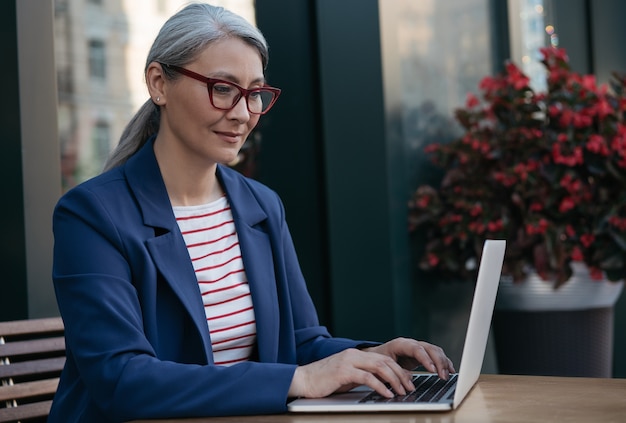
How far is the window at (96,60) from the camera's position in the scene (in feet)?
11.8

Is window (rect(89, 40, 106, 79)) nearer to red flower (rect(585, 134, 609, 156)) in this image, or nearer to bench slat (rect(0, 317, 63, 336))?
bench slat (rect(0, 317, 63, 336))

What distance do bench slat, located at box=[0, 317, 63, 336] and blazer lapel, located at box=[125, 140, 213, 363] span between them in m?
0.49

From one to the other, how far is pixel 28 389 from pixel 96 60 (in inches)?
72.0

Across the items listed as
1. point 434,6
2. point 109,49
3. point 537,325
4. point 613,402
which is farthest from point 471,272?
point 613,402

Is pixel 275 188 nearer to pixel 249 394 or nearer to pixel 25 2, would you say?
pixel 25 2

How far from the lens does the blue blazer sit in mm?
1460

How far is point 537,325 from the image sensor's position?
3740 millimetres

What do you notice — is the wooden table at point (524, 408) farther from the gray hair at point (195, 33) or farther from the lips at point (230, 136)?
the gray hair at point (195, 33)

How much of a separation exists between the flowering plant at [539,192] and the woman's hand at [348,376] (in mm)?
2191

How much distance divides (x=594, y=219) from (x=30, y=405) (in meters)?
2.37

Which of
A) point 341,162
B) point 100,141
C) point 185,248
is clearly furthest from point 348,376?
point 100,141

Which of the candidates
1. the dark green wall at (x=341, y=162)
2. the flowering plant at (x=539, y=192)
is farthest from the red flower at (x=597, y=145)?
the dark green wall at (x=341, y=162)

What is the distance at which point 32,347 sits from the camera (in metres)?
2.14

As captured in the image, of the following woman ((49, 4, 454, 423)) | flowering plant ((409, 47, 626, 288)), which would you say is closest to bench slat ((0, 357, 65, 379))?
woman ((49, 4, 454, 423))
